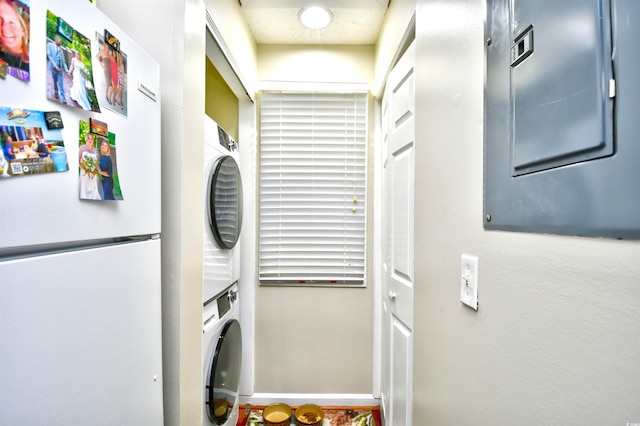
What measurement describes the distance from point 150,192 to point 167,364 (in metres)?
0.59

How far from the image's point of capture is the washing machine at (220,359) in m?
1.36

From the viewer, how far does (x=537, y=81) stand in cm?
53

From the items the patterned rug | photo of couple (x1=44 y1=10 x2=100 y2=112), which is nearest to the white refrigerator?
photo of couple (x1=44 y1=10 x2=100 y2=112)

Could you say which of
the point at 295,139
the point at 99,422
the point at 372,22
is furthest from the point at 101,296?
the point at 372,22

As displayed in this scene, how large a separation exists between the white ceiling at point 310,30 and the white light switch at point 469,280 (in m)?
1.69

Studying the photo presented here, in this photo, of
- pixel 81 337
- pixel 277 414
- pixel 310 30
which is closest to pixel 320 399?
pixel 277 414

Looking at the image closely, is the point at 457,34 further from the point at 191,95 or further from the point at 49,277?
the point at 49,277

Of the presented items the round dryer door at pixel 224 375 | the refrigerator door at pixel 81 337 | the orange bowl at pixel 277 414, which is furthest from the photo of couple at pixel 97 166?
the orange bowl at pixel 277 414

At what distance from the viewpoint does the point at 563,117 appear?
1.55 feet

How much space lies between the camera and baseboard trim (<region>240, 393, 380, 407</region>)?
88.8 inches

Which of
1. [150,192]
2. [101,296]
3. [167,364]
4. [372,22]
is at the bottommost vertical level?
[167,364]

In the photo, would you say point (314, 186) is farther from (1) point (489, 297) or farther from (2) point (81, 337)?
(2) point (81, 337)

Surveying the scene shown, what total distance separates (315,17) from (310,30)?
160mm

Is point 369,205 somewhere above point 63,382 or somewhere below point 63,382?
above
